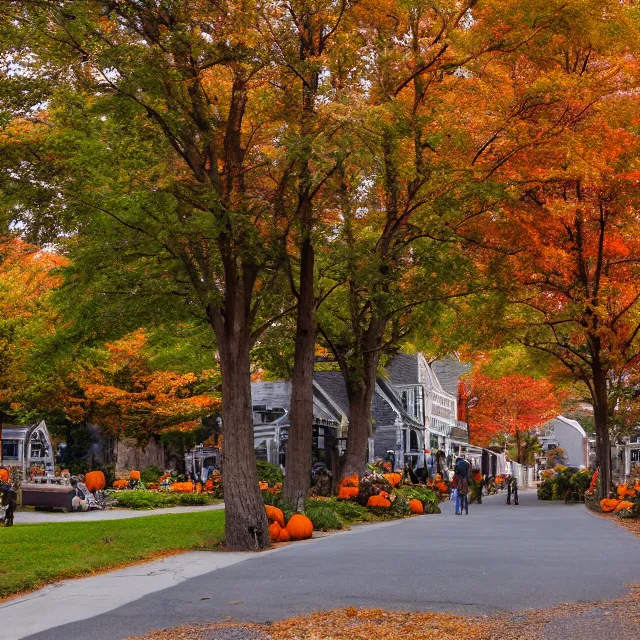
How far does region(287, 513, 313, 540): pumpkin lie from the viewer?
1797 cm

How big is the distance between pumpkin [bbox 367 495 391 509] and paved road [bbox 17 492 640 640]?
7240 millimetres

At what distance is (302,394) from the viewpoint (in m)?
20.8

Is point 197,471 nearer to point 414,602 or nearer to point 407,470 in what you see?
point 407,470

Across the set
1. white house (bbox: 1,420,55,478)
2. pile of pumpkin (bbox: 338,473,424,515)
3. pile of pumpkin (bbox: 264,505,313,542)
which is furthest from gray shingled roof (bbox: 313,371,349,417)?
pile of pumpkin (bbox: 264,505,313,542)

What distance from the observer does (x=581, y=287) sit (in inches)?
1091

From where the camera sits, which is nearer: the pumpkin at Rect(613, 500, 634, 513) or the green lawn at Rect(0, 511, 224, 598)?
the green lawn at Rect(0, 511, 224, 598)

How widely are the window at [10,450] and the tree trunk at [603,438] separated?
20305mm

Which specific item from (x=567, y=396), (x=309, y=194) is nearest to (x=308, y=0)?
(x=309, y=194)

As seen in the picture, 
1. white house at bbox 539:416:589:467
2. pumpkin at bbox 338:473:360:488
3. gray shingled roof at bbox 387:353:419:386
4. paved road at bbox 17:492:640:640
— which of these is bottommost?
paved road at bbox 17:492:640:640

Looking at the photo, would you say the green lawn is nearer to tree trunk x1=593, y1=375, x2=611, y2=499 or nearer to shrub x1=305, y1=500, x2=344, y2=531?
shrub x1=305, y1=500, x2=344, y2=531

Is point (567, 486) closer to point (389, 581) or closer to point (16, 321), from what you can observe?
point (16, 321)

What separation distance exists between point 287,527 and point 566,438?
7663 cm

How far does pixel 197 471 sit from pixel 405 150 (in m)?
28.8

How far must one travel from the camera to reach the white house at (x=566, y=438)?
87938mm
